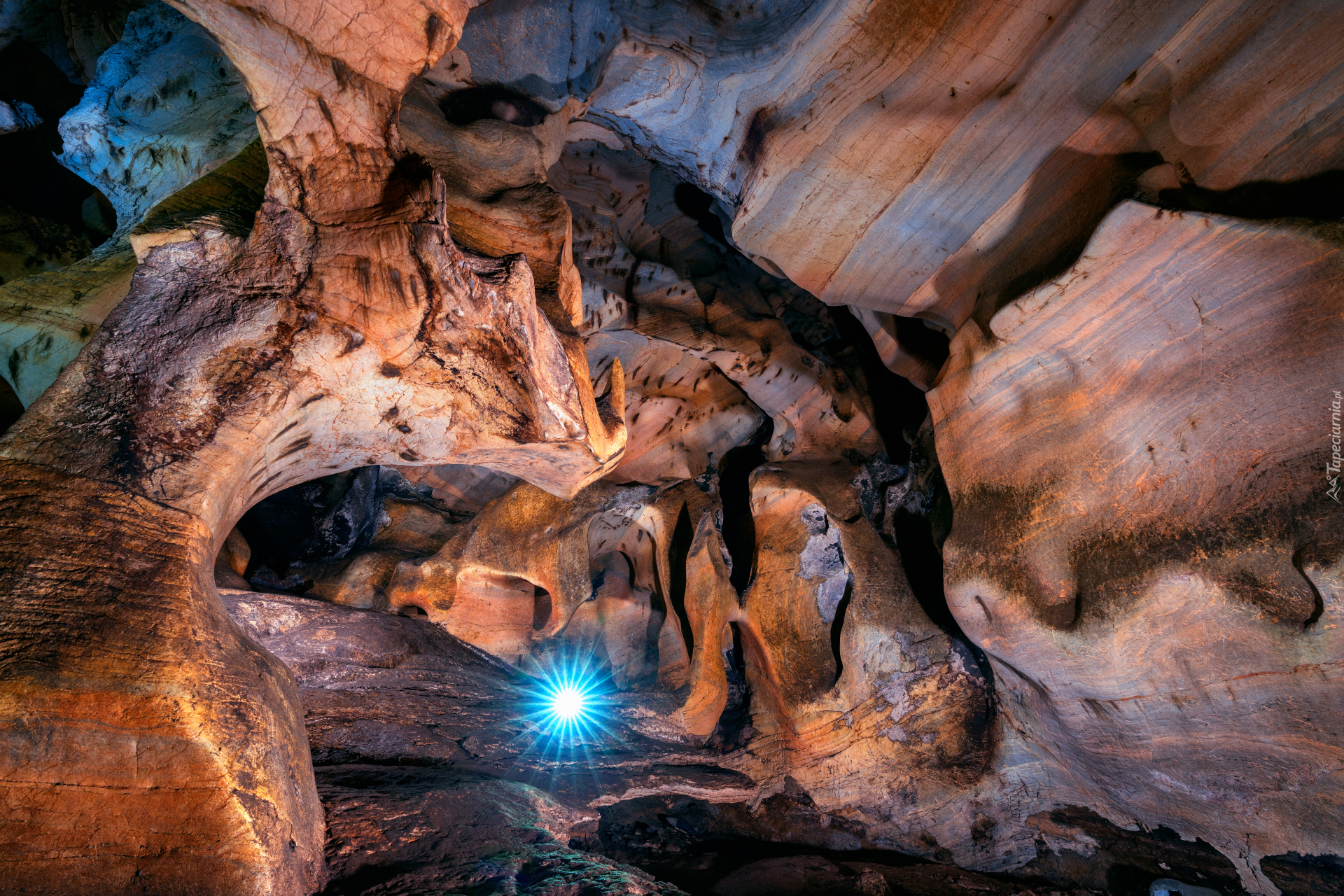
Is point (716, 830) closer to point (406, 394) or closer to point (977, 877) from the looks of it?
point (977, 877)

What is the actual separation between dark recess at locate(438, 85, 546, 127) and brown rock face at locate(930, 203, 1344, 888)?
10.5 feet

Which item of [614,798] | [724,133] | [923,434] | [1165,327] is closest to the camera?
[1165,327]

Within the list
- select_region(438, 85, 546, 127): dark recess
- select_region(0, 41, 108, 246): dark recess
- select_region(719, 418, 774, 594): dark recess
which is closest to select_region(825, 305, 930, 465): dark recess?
select_region(719, 418, 774, 594): dark recess

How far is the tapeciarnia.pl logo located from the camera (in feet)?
8.05

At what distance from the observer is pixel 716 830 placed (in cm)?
548

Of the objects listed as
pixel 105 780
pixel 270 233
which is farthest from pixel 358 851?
pixel 270 233

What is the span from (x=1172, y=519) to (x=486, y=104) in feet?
14.8

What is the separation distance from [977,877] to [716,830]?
6.99 ft

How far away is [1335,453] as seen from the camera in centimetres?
246

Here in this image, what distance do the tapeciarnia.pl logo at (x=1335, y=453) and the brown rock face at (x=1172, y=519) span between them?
0.07 feet

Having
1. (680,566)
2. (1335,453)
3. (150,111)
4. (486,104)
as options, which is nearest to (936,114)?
(1335,453)

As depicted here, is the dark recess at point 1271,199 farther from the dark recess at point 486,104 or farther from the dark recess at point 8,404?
the dark recess at point 8,404

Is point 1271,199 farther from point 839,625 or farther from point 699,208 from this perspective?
point 699,208

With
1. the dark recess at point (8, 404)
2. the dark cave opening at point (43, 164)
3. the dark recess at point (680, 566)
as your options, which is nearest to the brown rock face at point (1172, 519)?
the dark recess at point (680, 566)
